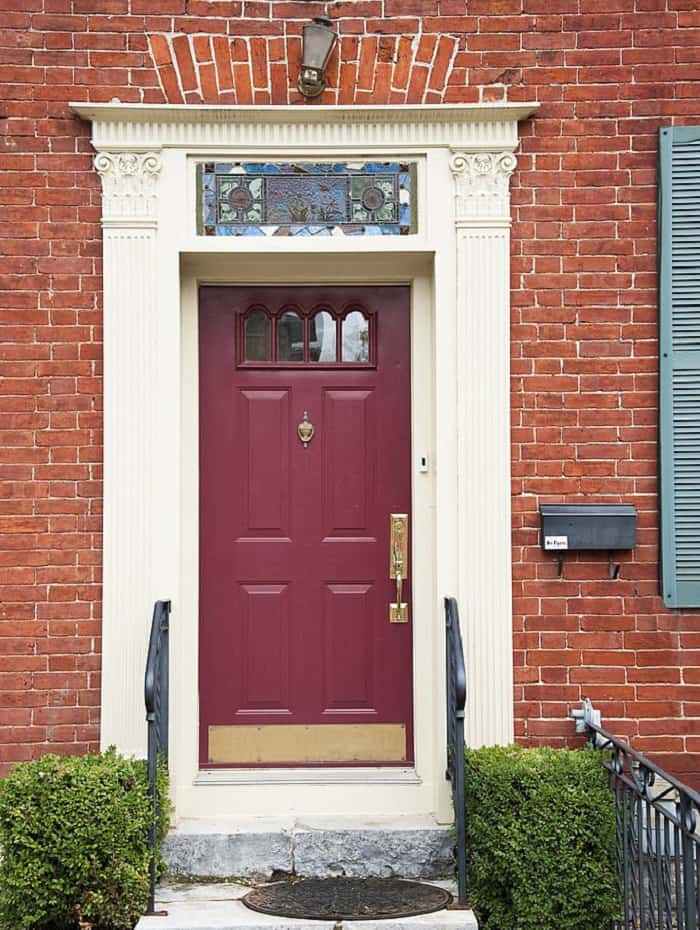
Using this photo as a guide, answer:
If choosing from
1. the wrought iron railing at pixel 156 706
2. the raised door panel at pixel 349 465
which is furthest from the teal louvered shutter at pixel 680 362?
the wrought iron railing at pixel 156 706

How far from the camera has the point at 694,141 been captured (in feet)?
18.4

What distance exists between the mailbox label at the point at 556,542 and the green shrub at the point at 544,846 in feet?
3.16

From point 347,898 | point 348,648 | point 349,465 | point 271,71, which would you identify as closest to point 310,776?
point 348,648

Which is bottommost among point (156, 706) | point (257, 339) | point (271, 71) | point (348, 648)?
point (156, 706)

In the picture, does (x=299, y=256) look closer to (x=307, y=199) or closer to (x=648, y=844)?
(x=307, y=199)

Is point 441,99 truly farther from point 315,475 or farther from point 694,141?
point 315,475

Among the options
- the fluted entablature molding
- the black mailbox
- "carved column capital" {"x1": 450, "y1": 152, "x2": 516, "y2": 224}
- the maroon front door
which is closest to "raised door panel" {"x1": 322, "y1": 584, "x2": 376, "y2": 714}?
the maroon front door

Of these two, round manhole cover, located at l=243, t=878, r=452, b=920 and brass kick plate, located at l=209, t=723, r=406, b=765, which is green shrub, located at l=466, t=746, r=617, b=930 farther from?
brass kick plate, located at l=209, t=723, r=406, b=765

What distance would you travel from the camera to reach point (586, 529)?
551 cm

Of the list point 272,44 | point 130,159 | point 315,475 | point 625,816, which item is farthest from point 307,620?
point 272,44

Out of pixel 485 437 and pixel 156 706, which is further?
pixel 485 437

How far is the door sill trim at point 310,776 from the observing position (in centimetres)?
568

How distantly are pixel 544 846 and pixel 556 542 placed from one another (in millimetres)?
1348

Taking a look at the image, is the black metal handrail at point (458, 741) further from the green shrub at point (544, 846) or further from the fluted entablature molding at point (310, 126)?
the fluted entablature molding at point (310, 126)
